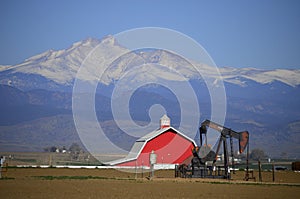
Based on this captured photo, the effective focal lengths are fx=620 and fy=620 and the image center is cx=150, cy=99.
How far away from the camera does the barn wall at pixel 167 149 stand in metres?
62.6

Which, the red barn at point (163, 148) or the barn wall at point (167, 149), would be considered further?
the barn wall at point (167, 149)

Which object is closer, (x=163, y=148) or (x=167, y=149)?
(x=163, y=148)

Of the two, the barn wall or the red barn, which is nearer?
the red barn

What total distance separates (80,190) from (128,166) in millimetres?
33344

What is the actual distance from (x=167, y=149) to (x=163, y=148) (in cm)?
50

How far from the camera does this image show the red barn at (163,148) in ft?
205

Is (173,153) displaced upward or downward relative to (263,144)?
downward

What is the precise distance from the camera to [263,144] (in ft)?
637

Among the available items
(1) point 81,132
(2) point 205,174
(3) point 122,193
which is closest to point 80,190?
(3) point 122,193

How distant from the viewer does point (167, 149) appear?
6388 cm

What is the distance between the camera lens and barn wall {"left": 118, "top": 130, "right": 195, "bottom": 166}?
62594 millimetres

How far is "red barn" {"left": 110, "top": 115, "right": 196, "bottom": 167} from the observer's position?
6244cm

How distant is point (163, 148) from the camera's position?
209 feet

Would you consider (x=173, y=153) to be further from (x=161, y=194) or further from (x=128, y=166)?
(x=161, y=194)
